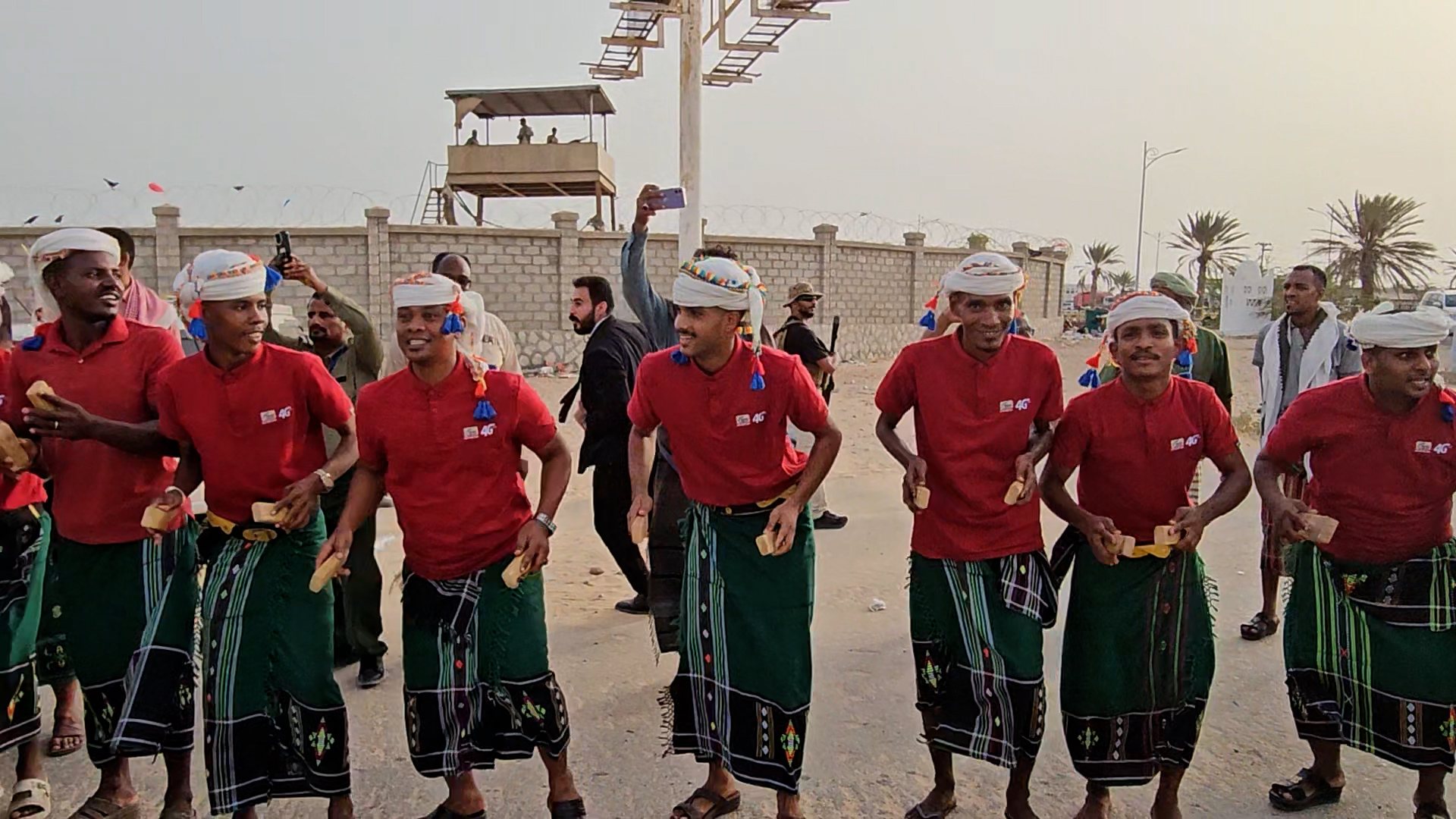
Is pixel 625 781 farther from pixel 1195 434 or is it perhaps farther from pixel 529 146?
pixel 529 146

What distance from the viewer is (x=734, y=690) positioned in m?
3.44

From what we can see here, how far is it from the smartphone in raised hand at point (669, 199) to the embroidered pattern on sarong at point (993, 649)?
2.28 metres

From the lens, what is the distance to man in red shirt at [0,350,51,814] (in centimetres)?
353

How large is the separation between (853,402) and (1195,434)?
43.7 feet


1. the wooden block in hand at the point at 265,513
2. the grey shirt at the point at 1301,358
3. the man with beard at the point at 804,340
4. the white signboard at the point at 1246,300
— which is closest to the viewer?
the wooden block in hand at the point at 265,513

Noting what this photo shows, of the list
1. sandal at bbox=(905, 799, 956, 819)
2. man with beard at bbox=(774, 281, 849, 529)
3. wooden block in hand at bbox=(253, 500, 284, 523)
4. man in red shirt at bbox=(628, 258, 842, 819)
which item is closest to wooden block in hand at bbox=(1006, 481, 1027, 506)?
man in red shirt at bbox=(628, 258, 842, 819)

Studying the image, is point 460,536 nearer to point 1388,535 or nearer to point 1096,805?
point 1096,805

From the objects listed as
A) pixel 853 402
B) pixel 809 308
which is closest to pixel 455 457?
pixel 809 308

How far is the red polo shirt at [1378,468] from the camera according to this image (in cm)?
330

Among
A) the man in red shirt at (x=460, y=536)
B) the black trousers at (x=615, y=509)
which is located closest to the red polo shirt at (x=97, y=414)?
the man in red shirt at (x=460, y=536)

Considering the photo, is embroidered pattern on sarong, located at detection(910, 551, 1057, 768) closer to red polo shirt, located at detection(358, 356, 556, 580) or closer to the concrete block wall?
red polo shirt, located at detection(358, 356, 556, 580)

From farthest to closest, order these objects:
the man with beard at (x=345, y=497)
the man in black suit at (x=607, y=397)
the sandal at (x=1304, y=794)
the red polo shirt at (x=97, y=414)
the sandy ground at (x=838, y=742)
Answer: the man in black suit at (x=607, y=397) < the man with beard at (x=345, y=497) < the sandy ground at (x=838, y=742) < the sandal at (x=1304, y=794) < the red polo shirt at (x=97, y=414)

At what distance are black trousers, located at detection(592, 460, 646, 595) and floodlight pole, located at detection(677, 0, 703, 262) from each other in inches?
197

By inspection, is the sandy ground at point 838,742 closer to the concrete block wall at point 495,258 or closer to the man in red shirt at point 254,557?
the man in red shirt at point 254,557
